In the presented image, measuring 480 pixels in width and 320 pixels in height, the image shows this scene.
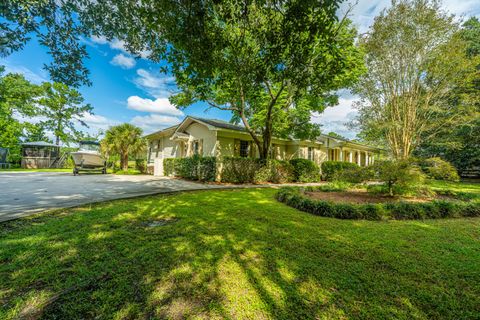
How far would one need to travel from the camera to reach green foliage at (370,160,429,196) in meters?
6.42

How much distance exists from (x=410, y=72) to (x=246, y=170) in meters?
13.1

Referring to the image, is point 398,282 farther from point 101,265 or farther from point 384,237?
point 101,265

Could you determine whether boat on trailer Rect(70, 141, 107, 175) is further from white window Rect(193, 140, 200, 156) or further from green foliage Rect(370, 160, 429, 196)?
green foliage Rect(370, 160, 429, 196)

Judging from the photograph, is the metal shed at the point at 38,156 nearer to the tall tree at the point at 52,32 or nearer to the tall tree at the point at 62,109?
the tall tree at the point at 62,109

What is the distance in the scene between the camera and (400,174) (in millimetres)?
6477

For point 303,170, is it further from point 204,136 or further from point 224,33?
point 224,33

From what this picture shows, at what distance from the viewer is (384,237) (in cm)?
355

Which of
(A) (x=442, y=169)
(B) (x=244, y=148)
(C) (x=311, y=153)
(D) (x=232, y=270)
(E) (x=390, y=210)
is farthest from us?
(C) (x=311, y=153)

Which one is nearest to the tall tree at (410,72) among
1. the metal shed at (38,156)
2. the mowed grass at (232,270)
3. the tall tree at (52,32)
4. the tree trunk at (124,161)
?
the mowed grass at (232,270)

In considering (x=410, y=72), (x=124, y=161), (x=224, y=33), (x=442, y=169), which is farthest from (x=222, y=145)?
(x=410, y=72)

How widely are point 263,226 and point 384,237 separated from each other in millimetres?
2209

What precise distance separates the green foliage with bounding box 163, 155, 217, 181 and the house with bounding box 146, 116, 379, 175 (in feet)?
4.90

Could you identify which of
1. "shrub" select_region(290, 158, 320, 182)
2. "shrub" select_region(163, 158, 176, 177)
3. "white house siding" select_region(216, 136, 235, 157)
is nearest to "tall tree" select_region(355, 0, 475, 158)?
"shrub" select_region(290, 158, 320, 182)

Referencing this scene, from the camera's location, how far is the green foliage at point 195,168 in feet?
38.2
